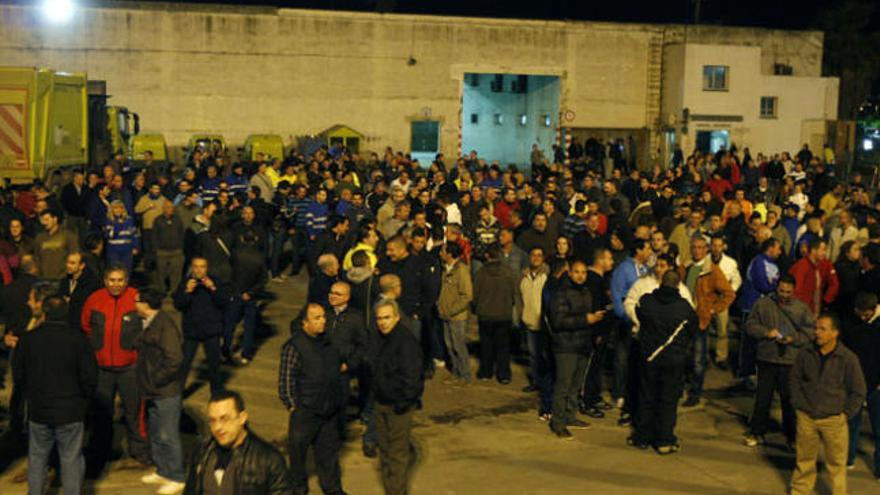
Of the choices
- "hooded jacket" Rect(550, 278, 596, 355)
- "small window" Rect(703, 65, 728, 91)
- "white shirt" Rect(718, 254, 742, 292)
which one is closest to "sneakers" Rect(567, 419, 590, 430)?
"hooded jacket" Rect(550, 278, 596, 355)

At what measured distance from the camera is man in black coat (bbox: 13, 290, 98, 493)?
841 cm

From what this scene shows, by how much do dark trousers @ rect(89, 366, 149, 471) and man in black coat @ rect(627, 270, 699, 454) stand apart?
4.80m

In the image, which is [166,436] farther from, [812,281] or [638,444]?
[812,281]

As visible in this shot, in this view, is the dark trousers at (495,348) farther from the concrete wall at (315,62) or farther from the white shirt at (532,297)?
the concrete wall at (315,62)

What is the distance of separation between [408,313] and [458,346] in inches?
43.9

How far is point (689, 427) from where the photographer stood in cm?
1195

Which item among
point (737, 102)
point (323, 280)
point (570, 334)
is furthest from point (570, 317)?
point (737, 102)

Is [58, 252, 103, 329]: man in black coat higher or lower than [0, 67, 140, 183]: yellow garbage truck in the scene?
lower

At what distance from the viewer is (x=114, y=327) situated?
9586 millimetres

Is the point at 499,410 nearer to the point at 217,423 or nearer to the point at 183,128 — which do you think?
the point at 217,423

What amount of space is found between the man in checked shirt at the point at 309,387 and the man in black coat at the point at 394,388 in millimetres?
370

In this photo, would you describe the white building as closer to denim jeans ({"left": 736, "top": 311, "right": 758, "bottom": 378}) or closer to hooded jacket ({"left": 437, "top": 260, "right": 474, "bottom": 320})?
denim jeans ({"left": 736, "top": 311, "right": 758, "bottom": 378})

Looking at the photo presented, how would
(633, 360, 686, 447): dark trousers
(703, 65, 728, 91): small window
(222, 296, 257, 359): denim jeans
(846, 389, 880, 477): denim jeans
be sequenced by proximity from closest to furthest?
(846, 389, 880, 477): denim jeans < (633, 360, 686, 447): dark trousers < (222, 296, 257, 359): denim jeans < (703, 65, 728, 91): small window

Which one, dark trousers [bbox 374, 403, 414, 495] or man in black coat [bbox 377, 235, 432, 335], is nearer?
dark trousers [bbox 374, 403, 414, 495]
